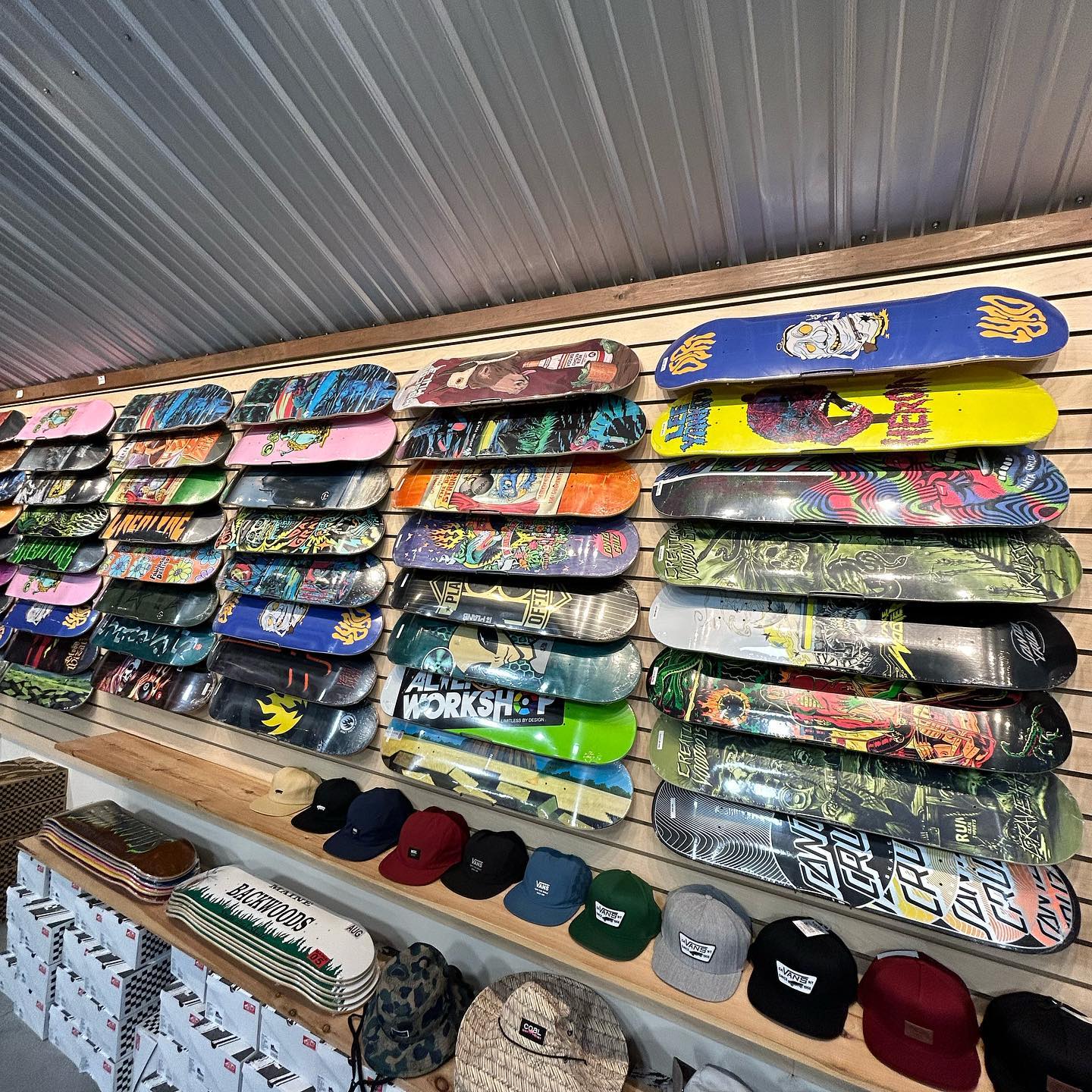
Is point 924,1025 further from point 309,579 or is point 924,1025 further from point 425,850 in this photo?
point 309,579

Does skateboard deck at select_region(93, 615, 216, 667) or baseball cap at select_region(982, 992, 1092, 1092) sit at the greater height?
skateboard deck at select_region(93, 615, 216, 667)

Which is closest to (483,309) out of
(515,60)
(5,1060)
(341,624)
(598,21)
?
(515,60)

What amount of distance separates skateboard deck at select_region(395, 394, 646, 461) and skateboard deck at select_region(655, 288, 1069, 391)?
0.60 feet

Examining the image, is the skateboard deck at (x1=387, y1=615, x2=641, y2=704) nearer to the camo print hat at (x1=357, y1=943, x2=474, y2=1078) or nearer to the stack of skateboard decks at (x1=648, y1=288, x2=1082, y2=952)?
the stack of skateboard decks at (x1=648, y1=288, x2=1082, y2=952)

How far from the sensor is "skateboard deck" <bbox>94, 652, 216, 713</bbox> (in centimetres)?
262

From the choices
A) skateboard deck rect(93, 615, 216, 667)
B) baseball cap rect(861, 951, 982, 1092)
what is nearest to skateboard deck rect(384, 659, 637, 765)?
baseball cap rect(861, 951, 982, 1092)

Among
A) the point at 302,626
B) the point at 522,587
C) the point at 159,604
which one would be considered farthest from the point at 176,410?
the point at 522,587

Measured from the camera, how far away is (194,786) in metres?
2.35

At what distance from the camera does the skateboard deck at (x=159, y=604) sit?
261cm

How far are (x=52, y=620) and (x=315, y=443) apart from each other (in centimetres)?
224

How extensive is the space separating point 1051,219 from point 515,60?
4.34 ft

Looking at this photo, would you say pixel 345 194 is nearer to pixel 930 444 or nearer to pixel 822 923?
pixel 930 444

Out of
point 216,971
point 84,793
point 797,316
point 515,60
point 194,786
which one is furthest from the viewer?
point 84,793

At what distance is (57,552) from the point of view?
3291mm
